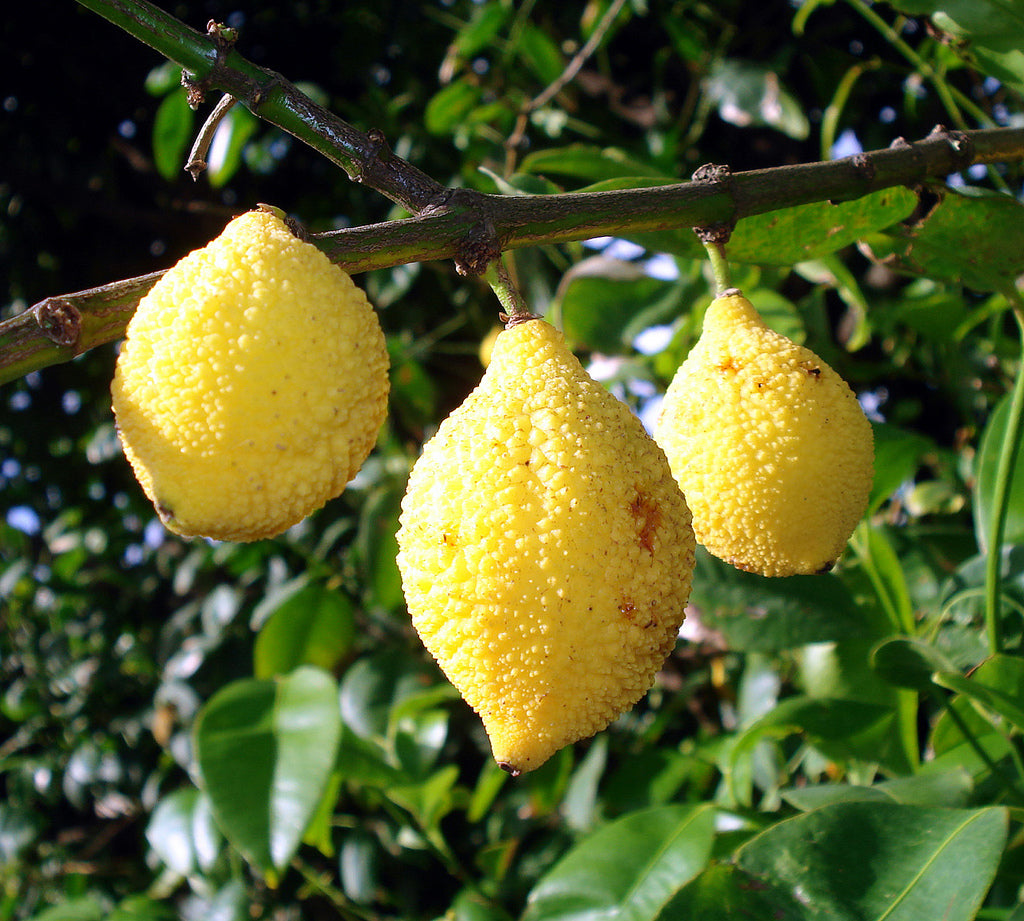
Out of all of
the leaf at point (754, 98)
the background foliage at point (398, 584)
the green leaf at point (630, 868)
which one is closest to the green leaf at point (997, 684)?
the background foliage at point (398, 584)

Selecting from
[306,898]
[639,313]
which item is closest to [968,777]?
[639,313]

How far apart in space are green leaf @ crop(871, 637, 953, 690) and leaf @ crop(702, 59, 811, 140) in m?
0.87

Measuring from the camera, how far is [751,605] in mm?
954

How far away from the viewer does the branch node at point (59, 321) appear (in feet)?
1.43

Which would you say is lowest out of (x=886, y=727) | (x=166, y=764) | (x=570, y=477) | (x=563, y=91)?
(x=166, y=764)

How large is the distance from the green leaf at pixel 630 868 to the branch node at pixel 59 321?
0.69m

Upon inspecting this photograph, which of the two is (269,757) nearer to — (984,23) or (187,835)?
(187,835)

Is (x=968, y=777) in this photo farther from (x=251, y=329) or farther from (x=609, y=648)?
(x=251, y=329)

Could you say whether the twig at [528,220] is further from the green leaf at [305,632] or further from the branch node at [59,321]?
the green leaf at [305,632]

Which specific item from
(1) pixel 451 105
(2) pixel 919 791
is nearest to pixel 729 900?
(2) pixel 919 791

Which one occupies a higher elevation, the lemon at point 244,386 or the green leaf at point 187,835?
the lemon at point 244,386

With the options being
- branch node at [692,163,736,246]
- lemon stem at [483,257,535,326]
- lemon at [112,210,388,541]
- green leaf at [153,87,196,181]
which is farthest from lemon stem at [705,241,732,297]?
green leaf at [153,87,196,181]

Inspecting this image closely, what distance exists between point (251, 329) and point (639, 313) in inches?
35.3

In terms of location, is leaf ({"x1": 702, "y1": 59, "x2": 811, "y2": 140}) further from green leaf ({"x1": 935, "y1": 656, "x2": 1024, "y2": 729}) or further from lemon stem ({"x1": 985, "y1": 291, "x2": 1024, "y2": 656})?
green leaf ({"x1": 935, "y1": 656, "x2": 1024, "y2": 729})
